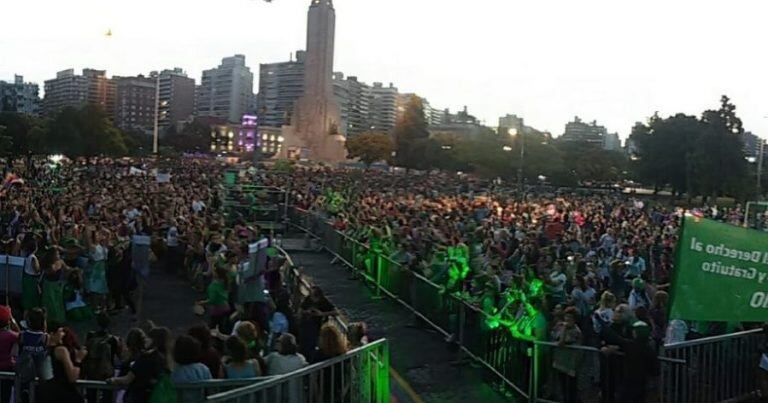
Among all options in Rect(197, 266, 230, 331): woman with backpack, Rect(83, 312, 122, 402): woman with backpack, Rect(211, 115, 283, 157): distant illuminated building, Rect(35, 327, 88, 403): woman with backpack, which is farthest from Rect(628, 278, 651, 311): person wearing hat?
Rect(211, 115, 283, 157): distant illuminated building

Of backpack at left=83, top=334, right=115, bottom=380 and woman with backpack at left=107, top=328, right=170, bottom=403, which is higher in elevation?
woman with backpack at left=107, top=328, right=170, bottom=403

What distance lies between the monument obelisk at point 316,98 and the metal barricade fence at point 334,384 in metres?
123

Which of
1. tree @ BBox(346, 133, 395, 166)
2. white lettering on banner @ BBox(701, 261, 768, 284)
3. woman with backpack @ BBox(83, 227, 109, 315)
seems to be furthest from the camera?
tree @ BBox(346, 133, 395, 166)

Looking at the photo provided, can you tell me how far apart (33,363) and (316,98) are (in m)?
128

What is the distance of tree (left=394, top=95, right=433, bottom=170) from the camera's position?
118 m

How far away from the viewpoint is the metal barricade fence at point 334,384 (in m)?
5.82

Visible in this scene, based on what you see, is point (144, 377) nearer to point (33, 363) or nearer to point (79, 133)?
point (33, 363)

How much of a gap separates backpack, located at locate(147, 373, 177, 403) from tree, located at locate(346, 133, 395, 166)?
4916 inches

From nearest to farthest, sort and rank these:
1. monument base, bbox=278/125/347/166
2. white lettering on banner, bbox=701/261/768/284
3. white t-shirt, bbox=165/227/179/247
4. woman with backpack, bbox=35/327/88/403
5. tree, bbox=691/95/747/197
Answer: woman with backpack, bbox=35/327/88/403
white lettering on banner, bbox=701/261/768/284
white t-shirt, bbox=165/227/179/247
tree, bbox=691/95/747/197
monument base, bbox=278/125/347/166

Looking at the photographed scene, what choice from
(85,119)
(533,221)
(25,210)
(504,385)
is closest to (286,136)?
(85,119)

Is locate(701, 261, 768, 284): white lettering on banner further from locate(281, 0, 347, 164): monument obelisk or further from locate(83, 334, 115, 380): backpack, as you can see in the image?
locate(281, 0, 347, 164): monument obelisk

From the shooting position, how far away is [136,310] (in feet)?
46.0

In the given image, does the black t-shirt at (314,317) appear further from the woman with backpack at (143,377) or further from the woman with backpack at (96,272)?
the woman with backpack at (96,272)

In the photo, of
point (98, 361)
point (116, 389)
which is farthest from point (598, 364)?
point (98, 361)
